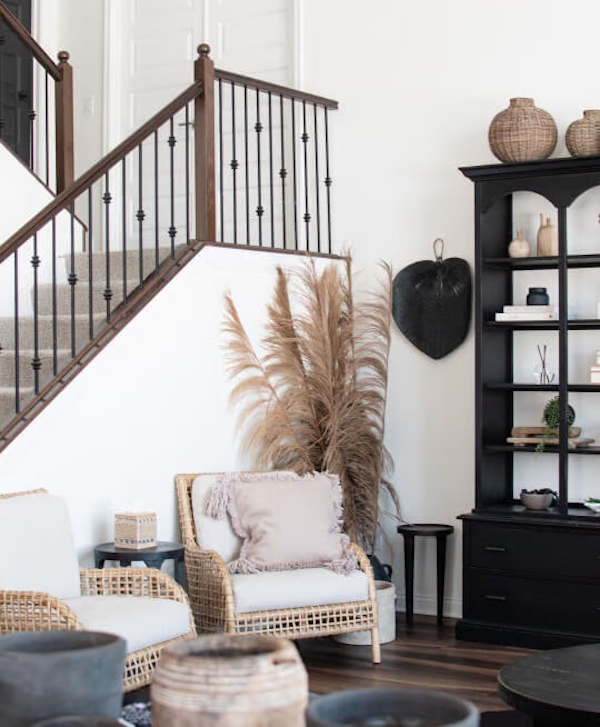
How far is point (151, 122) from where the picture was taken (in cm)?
521

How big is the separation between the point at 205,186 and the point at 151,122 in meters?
0.43

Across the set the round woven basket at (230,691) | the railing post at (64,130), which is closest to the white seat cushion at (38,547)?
the round woven basket at (230,691)

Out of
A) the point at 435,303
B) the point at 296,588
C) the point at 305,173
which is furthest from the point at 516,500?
the point at 305,173

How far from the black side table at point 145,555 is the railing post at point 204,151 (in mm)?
1584

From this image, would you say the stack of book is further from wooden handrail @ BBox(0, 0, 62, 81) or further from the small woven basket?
wooden handrail @ BBox(0, 0, 62, 81)

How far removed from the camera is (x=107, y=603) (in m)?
4.02

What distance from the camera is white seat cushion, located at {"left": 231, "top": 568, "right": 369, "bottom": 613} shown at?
4.61 meters

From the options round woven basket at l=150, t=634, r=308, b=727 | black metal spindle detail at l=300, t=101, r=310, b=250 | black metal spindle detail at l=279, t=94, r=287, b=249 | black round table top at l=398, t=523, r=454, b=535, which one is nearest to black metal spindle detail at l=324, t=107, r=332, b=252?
black metal spindle detail at l=300, t=101, r=310, b=250

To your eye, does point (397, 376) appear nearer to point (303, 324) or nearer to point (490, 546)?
point (303, 324)

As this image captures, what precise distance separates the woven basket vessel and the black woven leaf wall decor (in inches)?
28.1

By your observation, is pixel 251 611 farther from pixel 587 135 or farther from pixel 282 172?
pixel 587 135

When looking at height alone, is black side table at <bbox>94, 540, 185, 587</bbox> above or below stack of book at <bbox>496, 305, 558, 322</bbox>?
below

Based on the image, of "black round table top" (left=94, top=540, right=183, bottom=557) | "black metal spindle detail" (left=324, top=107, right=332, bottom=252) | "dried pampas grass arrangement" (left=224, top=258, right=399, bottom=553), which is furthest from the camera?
"black metal spindle detail" (left=324, top=107, right=332, bottom=252)

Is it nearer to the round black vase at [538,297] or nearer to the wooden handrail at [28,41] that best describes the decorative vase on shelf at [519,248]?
the round black vase at [538,297]
